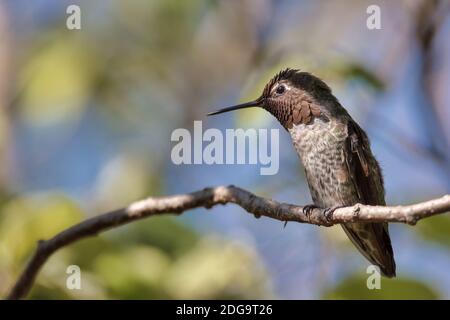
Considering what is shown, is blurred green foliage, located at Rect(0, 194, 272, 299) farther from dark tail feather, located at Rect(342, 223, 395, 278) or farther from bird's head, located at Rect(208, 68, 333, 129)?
bird's head, located at Rect(208, 68, 333, 129)

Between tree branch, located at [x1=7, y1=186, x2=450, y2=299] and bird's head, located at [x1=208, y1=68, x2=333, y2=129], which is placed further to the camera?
bird's head, located at [x1=208, y1=68, x2=333, y2=129]

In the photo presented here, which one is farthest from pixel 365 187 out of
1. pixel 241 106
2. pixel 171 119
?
pixel 171 119

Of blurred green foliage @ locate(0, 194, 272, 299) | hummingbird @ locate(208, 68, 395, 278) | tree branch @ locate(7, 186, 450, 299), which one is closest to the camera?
tree branch @ locate(7, 186, 450, 299)

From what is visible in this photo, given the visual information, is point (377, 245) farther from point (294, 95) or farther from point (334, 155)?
point (294, 95)

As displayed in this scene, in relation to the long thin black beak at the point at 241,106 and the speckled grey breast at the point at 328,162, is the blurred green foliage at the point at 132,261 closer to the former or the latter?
the speckled grey breast at the point at 328,162

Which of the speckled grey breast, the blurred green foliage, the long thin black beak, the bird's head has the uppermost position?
the bird's head

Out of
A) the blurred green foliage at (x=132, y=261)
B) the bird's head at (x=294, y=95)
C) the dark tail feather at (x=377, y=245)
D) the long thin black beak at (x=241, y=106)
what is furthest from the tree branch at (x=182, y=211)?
the bird's head at (x=294, y=95)

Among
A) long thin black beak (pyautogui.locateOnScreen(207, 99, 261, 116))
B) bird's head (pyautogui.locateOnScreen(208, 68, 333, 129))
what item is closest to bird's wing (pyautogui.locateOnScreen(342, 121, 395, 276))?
bird's head (pyautogui.locateOnScreen(208, 68, 333, 129))

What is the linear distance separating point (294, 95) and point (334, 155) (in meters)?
0.43

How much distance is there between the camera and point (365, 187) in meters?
4.31

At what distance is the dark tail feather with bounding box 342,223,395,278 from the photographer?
161 inches

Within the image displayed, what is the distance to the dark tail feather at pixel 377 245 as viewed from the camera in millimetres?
4086
